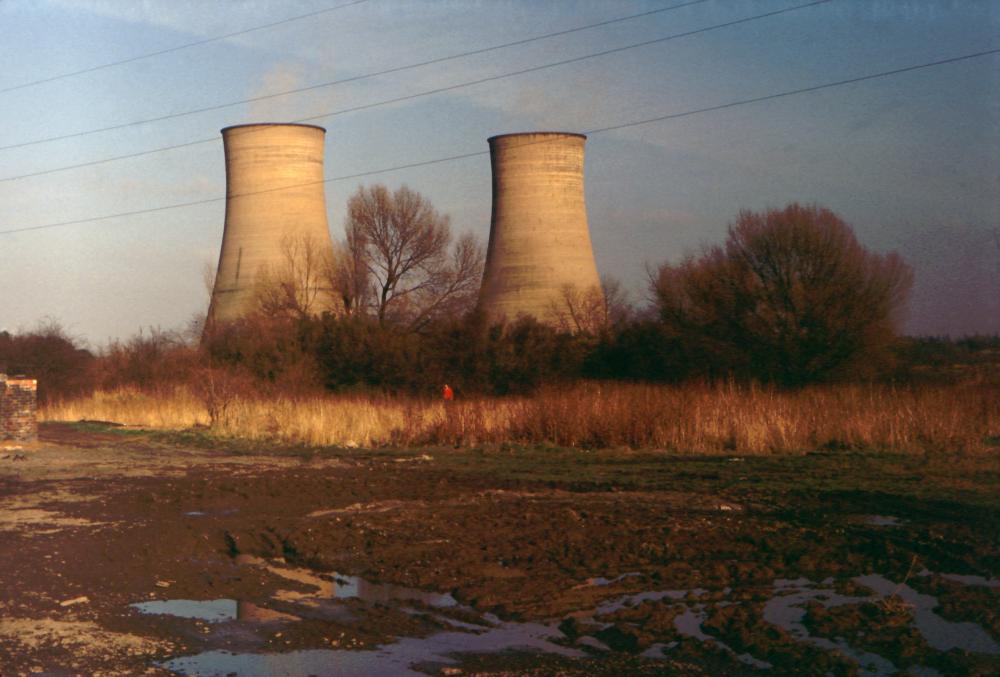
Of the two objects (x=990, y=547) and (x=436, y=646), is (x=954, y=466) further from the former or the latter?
(x=436, y=646)

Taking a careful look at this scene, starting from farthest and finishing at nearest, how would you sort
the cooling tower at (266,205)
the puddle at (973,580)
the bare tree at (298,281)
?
the bare tree at (298,281) < the cooling tower at (266,205) < the puddle at (973,580)

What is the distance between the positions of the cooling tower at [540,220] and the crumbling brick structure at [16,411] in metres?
10.3

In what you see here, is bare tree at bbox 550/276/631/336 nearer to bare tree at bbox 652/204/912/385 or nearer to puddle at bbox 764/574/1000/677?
bare tree at bbox 652/204/912/385

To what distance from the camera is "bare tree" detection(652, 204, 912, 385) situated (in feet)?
61.2

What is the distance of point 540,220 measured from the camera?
21.6 m

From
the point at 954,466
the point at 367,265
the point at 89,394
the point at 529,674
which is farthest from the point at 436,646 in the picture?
the point at 367,265

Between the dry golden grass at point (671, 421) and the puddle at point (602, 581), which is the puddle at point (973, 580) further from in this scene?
the dry golden grass at point (671, 421)

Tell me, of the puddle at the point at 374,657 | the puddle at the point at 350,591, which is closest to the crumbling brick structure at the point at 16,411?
the puddle at the point at 350,591

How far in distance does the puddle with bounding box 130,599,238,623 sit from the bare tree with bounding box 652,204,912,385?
15314 mm

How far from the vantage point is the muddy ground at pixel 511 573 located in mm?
3877

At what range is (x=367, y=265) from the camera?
92.5ft

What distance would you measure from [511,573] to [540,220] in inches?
656

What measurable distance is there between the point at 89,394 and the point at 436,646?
2240 centimetres

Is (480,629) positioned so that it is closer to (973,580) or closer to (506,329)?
(973,580)
